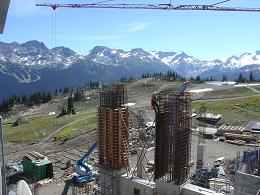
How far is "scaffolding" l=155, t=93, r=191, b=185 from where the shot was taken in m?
29.0

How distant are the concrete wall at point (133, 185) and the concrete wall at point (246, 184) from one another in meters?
6.21

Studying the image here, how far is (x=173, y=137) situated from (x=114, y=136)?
219 inches

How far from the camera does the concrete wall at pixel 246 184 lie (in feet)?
85.9

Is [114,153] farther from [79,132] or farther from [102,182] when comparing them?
[79,132]

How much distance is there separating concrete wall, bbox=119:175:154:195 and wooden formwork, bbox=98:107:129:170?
1.29 meters

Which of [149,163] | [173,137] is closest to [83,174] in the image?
[149,163]

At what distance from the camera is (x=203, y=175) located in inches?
1490

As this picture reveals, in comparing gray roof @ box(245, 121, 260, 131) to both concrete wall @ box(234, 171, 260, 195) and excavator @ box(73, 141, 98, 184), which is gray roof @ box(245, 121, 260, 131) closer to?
excavator @ box(73, 141, 98, 184)

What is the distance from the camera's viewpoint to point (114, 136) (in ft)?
107

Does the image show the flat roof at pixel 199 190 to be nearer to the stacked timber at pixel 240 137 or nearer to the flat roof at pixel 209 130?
the stacked timber at pixel 240 137

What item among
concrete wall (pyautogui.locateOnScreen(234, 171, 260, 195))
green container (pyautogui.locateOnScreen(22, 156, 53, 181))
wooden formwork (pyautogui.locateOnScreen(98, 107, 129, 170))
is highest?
wooden formwork (pyautogui.locateOnScreen(98, 107, 129, 170))

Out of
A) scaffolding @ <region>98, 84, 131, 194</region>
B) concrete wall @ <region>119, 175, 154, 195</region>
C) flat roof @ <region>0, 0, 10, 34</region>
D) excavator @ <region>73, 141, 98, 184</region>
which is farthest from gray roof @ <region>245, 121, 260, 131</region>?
flat roof @ <region>0, 0, 10, 34</region>

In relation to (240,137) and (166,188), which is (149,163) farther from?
(240,137)

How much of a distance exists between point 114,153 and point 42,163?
15.4m
